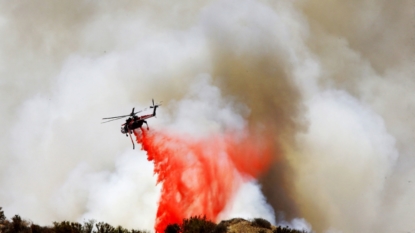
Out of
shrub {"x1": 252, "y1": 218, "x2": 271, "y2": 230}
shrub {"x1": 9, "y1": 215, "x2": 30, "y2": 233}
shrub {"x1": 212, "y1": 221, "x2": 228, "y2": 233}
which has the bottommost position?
shrub {"x1": 9, "y1": 215, "x2": 30, "y2": 233}

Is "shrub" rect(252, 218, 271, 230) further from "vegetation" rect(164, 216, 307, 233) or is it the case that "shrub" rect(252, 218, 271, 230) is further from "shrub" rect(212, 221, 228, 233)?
"shrub" rect(212, 221, 228, 233)

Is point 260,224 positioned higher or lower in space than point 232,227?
higher

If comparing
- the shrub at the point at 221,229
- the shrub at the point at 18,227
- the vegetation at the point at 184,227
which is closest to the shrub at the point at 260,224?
the vegetation at the point at 184,227

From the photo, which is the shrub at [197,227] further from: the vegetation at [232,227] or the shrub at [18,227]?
the shrub at [18,227]

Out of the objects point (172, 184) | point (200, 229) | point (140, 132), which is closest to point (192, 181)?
point (172, 184)

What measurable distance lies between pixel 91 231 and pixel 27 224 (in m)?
9.02

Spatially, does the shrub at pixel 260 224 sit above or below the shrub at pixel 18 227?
above

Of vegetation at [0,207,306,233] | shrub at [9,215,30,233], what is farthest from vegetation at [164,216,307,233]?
shrub at [9,215,30,233]

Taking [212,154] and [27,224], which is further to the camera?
[212,154]

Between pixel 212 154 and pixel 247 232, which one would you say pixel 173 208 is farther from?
pixel 247 232

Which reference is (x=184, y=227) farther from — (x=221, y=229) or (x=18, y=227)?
(x=18, y=227)

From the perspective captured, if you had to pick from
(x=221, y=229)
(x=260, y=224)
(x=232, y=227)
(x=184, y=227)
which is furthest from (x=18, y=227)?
(x=260, y=224)

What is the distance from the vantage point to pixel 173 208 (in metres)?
92.8

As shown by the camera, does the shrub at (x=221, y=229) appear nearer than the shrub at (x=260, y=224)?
Yes
